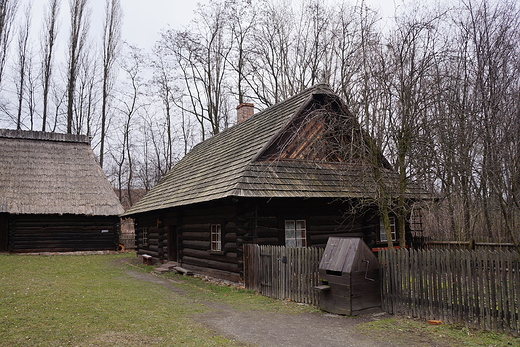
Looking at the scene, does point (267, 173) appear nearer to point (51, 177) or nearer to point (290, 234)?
point (290, 234)

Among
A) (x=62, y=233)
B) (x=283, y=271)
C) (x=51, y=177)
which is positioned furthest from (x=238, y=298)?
(x=51, y=177)

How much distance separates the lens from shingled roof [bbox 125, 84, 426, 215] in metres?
12.2

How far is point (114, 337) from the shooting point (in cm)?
680

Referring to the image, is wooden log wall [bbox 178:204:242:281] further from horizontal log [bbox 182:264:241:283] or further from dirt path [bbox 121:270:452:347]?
dirt path [bbox 121:270:452:347]

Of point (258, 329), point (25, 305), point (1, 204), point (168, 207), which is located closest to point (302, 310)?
point (258, 329)

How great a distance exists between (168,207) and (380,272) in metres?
9.43

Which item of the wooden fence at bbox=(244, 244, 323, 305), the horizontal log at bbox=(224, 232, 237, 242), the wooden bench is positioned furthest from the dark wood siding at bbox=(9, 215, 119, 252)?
the wooden fence at bbox=(244, 244, 323, 305)

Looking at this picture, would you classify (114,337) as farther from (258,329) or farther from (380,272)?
(380,272)

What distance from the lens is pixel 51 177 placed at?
26.2 meters

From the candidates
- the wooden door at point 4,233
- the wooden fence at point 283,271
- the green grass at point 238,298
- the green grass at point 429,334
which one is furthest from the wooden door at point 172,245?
the green grass at point 429,334

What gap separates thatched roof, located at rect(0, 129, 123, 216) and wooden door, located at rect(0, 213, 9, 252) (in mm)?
1430

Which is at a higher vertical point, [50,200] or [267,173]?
[267,173]

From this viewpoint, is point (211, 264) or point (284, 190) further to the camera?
point (211, 264)

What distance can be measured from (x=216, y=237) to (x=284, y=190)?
3.28 meters
